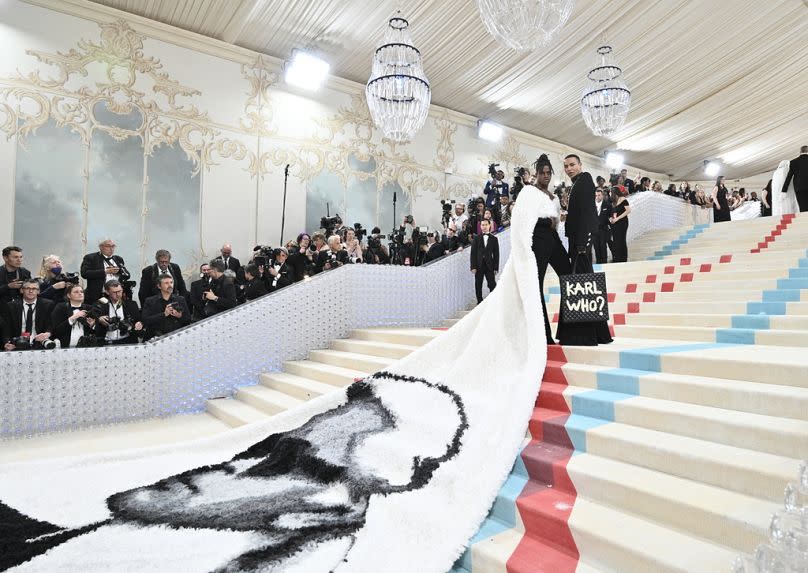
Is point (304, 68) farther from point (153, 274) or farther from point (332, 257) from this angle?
point (153, 274)

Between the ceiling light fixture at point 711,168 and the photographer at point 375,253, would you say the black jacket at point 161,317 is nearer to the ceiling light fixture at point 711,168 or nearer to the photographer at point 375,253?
the photographer at point 375,253

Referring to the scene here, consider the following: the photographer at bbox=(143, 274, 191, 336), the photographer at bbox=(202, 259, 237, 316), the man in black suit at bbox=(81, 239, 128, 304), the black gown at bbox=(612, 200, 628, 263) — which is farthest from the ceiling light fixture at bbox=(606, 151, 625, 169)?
the man in black suit at bbox=(81, 239, 128, 304)

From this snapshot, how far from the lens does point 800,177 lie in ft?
22.0

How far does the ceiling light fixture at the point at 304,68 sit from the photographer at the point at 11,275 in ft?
16.0

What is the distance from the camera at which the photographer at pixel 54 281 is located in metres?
4.92

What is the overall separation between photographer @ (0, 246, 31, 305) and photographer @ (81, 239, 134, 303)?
549mm

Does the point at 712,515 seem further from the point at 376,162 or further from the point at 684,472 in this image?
the point at 376,162

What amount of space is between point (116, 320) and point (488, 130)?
854 centimetres

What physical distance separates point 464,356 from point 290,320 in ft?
8.68

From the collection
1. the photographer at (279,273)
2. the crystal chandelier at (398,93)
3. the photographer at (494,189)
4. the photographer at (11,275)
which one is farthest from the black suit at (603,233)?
the photographer at (11,275)

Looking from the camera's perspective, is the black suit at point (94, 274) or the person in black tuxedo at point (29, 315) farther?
the black suit at point (94, 274)

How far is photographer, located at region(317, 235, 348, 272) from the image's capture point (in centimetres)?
584

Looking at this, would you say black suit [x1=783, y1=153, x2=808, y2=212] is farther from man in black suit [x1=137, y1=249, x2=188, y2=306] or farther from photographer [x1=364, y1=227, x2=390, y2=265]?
man in black suit [x1=137, y1=249, x2=188, y2=306]

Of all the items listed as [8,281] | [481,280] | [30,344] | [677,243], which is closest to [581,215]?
[481,280]
